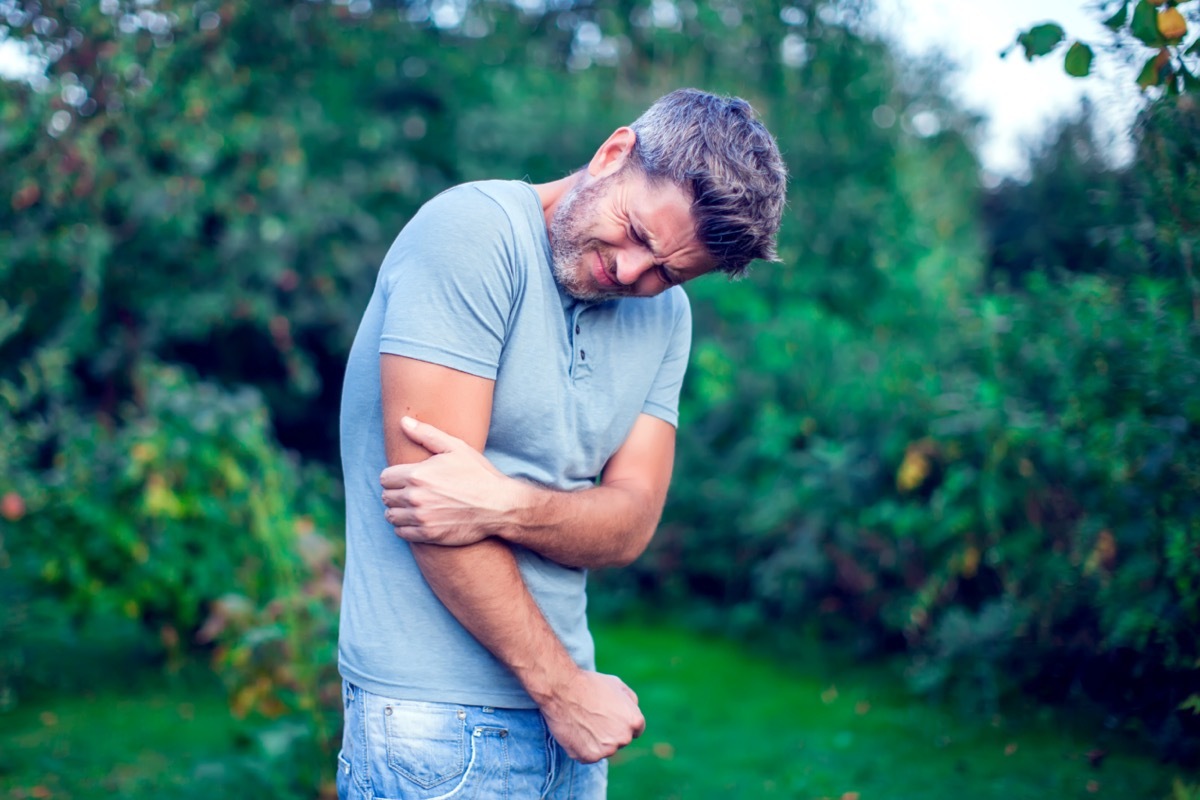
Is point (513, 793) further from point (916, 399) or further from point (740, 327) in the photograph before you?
point (740, 327)

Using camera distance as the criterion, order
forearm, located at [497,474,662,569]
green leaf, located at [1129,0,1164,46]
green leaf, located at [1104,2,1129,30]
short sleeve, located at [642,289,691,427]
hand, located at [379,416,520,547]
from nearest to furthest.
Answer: hand, located at [379,416,520,547]
forearm, located at [497,474,662,569]
short sleeve, located at [642,289,691,427]
green leaf, located at [1129,0,1164,46]
green leaf, located at [1104,2,1129,30]

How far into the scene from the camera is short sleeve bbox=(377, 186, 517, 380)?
1500mm

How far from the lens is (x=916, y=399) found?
4547mm

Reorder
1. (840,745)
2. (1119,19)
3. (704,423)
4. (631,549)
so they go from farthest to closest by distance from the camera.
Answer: (704,423), (840,745), (1119,19), (631,549)

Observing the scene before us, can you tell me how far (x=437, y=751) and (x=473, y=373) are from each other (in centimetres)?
63

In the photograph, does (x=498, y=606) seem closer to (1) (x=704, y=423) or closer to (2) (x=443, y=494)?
(2) (x=443, y=494)

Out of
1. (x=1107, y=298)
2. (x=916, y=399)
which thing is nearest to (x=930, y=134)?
(x=916, y=399)

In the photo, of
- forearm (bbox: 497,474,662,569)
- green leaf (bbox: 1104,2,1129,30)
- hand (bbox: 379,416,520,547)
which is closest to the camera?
hand (bbox: 379,416,520,547)

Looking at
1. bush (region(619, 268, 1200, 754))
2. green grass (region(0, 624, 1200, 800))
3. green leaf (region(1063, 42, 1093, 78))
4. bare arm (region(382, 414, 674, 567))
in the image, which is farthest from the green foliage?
green grass (region(0, 624, 1200, 800))

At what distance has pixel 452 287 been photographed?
59.4 inches

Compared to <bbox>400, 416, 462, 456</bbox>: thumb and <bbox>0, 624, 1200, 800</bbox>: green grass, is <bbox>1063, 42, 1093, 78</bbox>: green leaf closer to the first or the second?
<bbox>400, 416, 462, 456</bbox>: thumb

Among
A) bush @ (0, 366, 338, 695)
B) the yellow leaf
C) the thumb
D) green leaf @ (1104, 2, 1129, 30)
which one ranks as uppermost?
green leaf @ (1104, 2, 1129, 30)

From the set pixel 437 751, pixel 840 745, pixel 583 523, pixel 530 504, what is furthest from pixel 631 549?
pixel 840 745

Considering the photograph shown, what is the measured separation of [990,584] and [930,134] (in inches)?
268
